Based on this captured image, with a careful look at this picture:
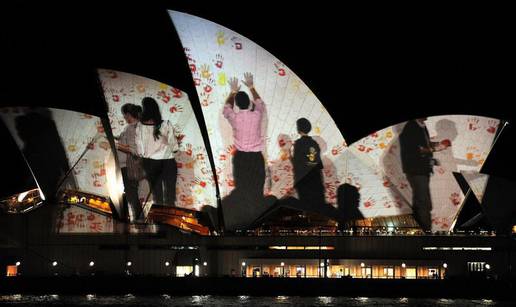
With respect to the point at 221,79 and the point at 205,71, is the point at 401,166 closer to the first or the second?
the point at 221,79

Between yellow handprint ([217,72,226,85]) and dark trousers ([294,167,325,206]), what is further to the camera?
dark trousers ([294,167,325,206])

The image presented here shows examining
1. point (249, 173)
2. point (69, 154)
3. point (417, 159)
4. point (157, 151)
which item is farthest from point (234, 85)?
point (69, 154)

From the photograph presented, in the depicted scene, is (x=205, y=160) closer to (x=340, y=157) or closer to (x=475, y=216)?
(x=340, y=157)

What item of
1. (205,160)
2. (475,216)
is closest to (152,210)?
(205,160)

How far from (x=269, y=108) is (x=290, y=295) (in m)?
8.93

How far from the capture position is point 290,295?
41938 mm

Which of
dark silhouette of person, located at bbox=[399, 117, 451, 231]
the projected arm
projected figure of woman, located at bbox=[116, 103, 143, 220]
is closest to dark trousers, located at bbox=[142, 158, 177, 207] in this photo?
projected figure of woman, located at bbox=[116, 103, 143, 220]

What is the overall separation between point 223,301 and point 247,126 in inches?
384

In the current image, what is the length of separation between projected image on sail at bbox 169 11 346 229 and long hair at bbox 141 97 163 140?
267cm

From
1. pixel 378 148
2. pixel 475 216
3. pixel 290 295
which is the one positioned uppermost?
pixel 378 148

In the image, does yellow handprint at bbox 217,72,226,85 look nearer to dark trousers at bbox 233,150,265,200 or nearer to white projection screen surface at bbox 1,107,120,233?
dark trousers at bbox 233,150,265,200

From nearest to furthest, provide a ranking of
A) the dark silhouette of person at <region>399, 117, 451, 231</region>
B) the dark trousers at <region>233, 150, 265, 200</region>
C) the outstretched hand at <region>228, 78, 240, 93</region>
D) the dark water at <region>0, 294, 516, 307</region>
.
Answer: the dark water at <region>0, 294, 516, 307</region> < the outstretched hand at <region>228, 78, 240, 93</region> < the dark silhouette of person at <region>399, 117, 451, 231</region> < the dark trousers at <region>233, 150, 265, 200</region>

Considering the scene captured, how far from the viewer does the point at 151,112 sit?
45.5 meters

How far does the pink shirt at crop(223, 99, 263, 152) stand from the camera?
145 feet
